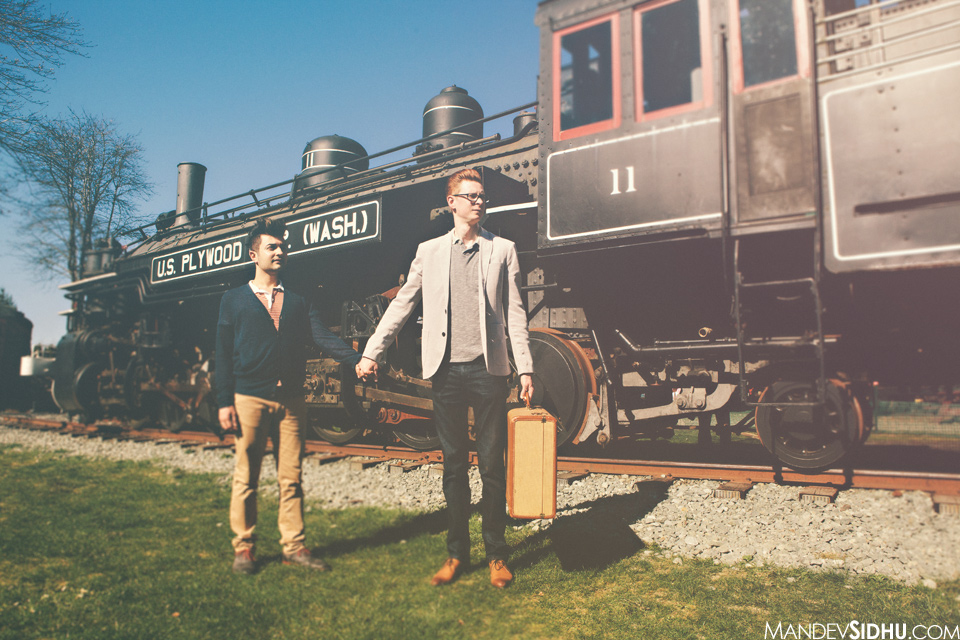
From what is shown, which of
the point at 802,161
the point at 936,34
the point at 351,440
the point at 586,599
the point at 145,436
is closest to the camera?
the point at 586,599

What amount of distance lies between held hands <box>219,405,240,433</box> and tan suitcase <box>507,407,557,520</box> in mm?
1232

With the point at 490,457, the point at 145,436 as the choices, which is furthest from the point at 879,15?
the point at 145,436

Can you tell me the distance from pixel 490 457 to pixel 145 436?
7.89 meters

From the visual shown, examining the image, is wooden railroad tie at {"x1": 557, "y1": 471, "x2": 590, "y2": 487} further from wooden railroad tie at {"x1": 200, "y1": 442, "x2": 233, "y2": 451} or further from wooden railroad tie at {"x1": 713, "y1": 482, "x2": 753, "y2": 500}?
wooden railroad tie at {"x1": 200, "y1": 442, "x2": 233, "y2": 451}

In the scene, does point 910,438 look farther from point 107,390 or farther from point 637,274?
point 107,390

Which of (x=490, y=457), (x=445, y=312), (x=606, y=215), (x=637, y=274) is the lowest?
(x=490, y=457)

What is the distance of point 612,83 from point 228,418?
331cm

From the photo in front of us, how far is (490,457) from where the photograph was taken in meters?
2.68

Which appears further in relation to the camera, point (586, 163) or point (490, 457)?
point (586, 163)

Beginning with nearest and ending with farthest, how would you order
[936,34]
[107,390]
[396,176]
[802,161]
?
[936,34] → [802,161] → [396,176] → [107,390]

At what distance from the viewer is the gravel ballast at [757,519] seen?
294 cm

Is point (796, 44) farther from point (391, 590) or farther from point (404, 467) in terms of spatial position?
point (404, 467)

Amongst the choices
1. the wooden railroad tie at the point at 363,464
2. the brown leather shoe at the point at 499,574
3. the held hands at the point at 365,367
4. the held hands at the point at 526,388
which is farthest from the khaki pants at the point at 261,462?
Result: the wooden railroad tie at the point at 363,464

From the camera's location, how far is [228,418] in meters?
2.54
